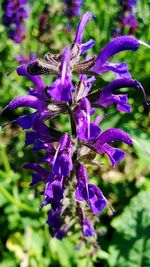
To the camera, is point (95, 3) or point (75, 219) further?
point (95, 3)

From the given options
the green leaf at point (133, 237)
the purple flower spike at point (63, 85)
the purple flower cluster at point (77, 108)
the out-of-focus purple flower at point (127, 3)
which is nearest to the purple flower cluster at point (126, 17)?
the out-of-focus purple flower at point (127, 3)

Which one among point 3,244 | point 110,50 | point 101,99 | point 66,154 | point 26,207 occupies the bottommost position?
point 3,244

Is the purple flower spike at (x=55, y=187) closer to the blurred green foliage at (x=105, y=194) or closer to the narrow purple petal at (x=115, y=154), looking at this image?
the narrow purple petal at (x=115, y=154)

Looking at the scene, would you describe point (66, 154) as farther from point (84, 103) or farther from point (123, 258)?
point (123, 258)

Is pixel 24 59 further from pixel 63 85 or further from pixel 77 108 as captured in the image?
pixel 63 85

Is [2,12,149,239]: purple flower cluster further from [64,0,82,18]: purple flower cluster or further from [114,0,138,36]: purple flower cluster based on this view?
[64,0,82,18]: purple flower cluster

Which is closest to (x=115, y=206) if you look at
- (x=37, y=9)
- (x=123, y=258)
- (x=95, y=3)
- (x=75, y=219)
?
(x=123, y=258)

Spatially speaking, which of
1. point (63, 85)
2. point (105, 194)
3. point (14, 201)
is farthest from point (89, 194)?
point (105, 194)

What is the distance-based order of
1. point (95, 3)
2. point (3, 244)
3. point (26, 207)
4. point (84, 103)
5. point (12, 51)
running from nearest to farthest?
point (84, 103) → point (26, 207) → point (3, 244) → point (95, 3) → point (12, 51)
